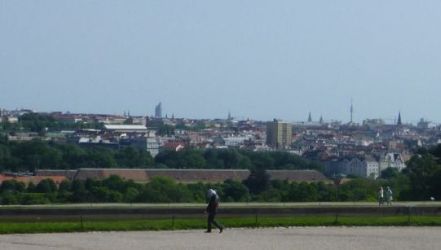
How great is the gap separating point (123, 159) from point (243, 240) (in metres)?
88.4

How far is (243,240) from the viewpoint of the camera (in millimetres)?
23031

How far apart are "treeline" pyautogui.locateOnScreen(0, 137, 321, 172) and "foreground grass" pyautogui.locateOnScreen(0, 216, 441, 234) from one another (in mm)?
71128

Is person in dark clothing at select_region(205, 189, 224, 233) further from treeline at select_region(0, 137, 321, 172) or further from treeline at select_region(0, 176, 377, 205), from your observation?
treeline at select_region(0, 137, 321, 172)

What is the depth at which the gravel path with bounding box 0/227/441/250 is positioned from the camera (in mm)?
21750

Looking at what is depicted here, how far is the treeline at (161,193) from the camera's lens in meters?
46.0

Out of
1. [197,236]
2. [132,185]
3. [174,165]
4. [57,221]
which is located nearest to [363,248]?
[197,236]

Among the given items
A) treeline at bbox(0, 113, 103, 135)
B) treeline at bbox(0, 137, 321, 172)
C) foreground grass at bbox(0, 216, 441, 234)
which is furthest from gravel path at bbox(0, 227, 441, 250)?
treeline at bbox(0, 113, 103, 135)

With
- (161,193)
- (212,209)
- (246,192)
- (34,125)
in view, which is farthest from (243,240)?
(34,125)

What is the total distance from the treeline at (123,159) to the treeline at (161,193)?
119ft

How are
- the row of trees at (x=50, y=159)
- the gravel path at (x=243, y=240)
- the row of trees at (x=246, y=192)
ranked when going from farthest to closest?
the row of trees at (x=50, y=159)
the row of trees at (x=246, y=192)
the gravel path at (x=243, y=240)

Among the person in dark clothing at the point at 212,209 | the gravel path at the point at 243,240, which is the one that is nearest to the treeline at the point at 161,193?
the gravel path at the point at 243,240

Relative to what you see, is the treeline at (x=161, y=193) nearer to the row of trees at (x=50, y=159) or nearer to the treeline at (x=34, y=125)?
the row of trees at (x=50, y=159)

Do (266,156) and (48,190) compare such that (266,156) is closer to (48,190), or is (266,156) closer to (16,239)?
(48,190)

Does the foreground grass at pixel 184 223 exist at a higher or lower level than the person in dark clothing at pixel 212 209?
lower
